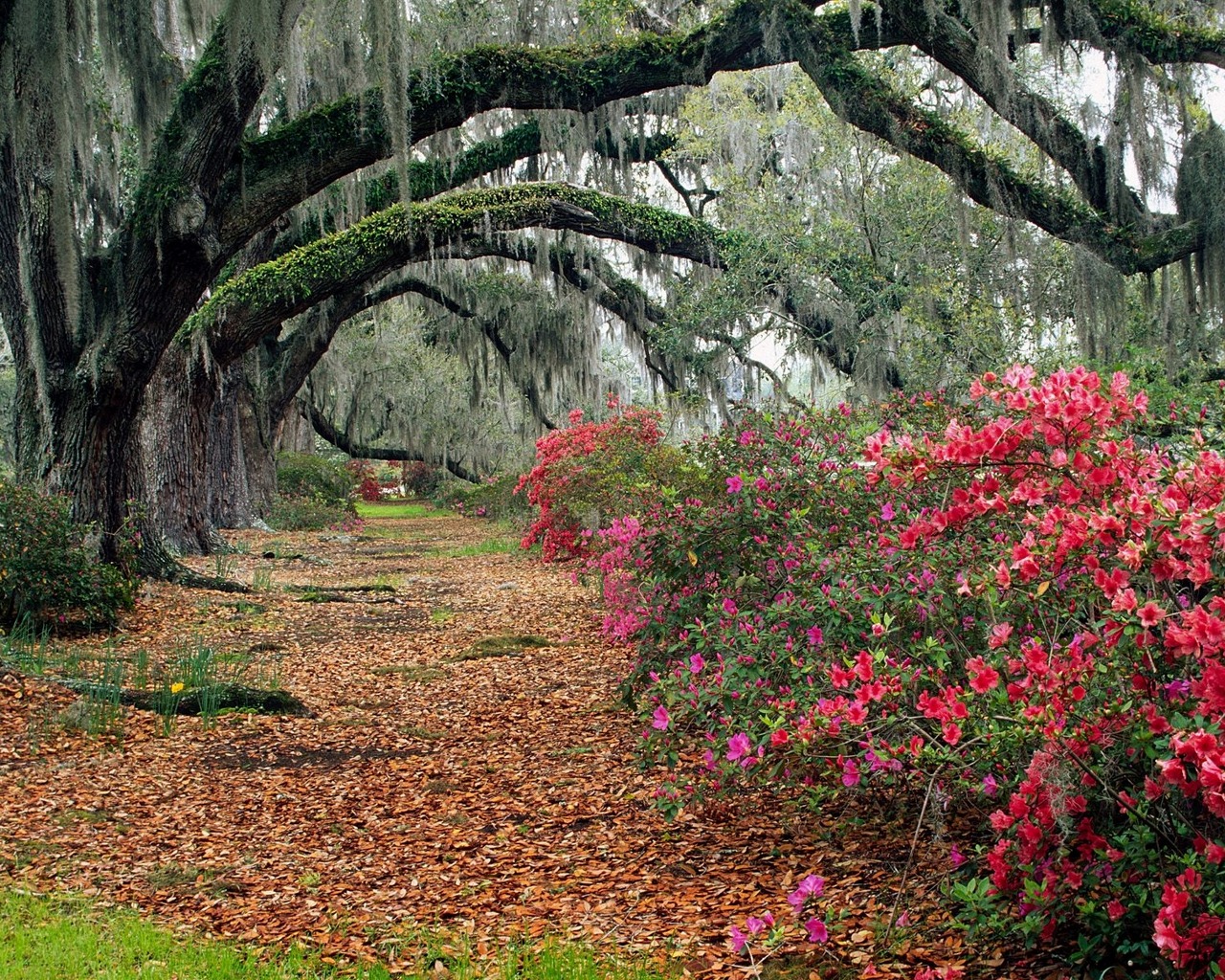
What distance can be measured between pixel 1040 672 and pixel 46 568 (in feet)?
19.6

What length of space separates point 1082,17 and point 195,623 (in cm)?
762

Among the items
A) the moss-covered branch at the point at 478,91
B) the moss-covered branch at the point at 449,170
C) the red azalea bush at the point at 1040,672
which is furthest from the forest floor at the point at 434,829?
the moss-covered branch at the point at 449,170

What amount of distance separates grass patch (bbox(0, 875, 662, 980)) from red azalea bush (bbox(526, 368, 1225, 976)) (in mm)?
668

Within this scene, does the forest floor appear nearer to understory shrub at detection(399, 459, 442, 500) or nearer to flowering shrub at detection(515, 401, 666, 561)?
flowering shrub at detection(515, 401, 666, 561)

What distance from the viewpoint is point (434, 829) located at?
12.0 feet

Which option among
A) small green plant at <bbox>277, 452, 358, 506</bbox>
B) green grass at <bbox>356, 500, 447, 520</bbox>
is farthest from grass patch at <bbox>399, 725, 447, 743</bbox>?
green grass at <bbox>356, 500, 447, 520</bbox>

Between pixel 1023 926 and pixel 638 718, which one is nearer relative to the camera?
pixel 1023 926

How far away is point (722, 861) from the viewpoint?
317cm

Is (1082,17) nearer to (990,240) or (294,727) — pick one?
(990,240)

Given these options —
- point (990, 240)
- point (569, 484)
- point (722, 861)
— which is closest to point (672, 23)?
point (990, 240)

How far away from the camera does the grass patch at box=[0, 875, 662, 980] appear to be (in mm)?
2471

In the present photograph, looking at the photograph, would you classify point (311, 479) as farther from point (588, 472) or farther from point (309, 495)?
point (588, 472)

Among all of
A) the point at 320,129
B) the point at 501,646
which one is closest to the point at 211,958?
the point at 501,646

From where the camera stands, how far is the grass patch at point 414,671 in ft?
19.7
